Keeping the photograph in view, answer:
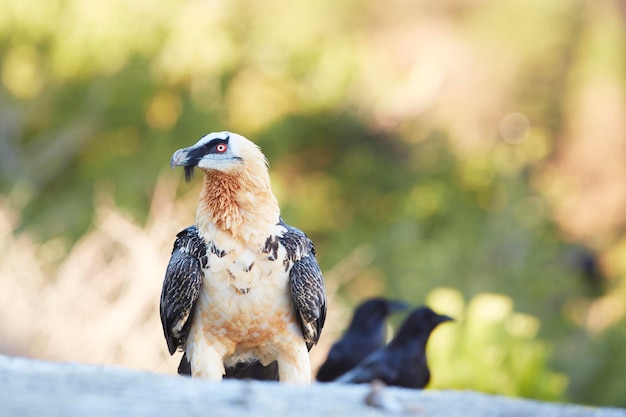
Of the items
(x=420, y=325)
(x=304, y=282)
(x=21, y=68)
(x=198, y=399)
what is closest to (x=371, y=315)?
(x=420, y=325)

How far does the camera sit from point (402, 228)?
13.4 m

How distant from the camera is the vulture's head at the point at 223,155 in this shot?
4113mm

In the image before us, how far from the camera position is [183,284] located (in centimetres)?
421

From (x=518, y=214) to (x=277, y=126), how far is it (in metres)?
3.38

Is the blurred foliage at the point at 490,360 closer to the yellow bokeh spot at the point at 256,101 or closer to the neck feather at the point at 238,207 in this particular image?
the neck feather at the point at 238,207

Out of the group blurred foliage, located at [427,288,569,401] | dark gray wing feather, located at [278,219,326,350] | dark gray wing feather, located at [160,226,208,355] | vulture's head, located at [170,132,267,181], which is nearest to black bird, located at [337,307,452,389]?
blurred foliage, located at [427,288,569,401]

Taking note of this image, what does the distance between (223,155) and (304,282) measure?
0.63 meters

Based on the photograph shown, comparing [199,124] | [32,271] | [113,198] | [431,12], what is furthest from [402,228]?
[431,12]

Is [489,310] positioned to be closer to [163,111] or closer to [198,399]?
[198,399]

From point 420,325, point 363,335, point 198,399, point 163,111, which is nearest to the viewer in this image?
point 198,399

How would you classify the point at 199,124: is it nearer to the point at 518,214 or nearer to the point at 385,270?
the point at 385,270

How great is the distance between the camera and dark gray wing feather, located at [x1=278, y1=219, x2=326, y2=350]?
427 centimetres

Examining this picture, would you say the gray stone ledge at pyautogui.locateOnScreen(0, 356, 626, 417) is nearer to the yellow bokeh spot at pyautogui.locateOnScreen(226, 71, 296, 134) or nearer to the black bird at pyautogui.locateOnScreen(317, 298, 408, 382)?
the black bird at pyautogui.locateOnScreen(317, 298, 408, 382)

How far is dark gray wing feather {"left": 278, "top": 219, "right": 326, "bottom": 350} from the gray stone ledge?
3.47 feet
